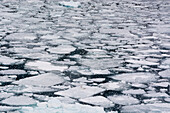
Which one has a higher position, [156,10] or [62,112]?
[156,10]

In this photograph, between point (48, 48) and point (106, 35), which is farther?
point (106, 35)

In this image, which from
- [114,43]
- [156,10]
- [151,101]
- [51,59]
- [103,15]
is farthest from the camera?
[156,10]

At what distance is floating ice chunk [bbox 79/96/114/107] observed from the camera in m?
2.51

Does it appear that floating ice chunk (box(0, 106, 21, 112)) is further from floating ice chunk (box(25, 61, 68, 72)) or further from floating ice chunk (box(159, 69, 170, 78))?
floating ice chunk (box(159, 69, 170, 78))

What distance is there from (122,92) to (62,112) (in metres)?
0.58

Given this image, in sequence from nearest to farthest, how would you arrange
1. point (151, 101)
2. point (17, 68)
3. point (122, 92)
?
point (151, 101), point (122, 92), point (17, 68)

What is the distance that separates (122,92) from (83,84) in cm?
31

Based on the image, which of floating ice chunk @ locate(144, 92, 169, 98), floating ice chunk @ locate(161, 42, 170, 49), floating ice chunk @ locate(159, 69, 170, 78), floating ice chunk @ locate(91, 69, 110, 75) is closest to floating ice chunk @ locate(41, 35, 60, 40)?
floating ice chunk @ locate(161, 42, 170, 49)

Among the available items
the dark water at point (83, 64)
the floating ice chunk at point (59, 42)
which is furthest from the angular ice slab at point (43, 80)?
the floating ice chunk at point (59, 42)

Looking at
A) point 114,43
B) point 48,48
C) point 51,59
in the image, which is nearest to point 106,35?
point 114,43

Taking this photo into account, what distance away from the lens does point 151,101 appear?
2.59 m

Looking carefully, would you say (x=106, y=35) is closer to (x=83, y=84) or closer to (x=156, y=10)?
(x=83, y=84)

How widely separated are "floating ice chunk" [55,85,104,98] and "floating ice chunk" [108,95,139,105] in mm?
149

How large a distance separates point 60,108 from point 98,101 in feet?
0.95
